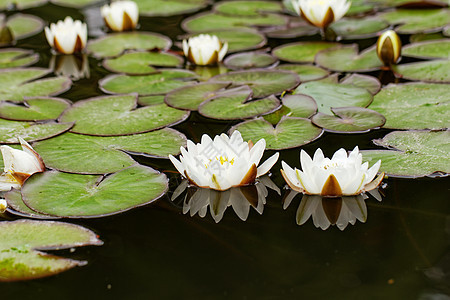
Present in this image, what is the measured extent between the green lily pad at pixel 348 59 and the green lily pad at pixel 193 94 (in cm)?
64

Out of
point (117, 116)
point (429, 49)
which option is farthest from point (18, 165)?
point (429, 49)

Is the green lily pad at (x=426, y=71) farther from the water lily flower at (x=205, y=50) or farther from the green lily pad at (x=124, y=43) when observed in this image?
the green lily pad at (x=124, y=43)

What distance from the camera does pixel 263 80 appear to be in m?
2.96

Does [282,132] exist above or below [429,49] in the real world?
below

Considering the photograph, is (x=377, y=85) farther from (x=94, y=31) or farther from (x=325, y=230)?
(x=94, y=31)

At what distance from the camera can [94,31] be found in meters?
4.03

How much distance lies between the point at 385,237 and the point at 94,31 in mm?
2849

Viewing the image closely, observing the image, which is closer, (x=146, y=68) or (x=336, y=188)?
(x=336, y=188)

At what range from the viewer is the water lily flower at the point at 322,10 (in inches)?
137

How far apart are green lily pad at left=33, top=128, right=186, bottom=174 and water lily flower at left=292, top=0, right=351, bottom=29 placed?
1468 mm

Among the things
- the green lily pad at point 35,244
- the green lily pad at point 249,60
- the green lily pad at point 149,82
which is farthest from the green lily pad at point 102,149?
the green lily pad at point 249,60

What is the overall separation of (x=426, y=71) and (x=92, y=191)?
1.84 metres

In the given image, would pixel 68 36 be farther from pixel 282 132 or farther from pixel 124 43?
pixel 282 132

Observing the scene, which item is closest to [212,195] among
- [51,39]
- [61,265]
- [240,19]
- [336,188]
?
[336,188]
